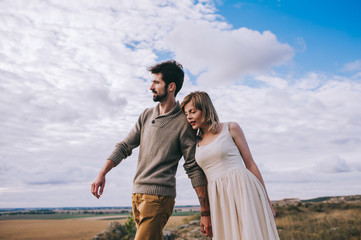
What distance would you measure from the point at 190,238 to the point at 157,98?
32.9 ft

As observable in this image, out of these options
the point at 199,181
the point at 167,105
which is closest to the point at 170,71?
the point at 167,105

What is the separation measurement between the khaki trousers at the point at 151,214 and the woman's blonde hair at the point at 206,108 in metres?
0.97

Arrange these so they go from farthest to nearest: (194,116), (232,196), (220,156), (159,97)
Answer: (159,97), (194,116), (220,156), (232,196)

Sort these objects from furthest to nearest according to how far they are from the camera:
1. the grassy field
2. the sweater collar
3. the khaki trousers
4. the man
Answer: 1. the grassy field
2. the sweater collar
3. the man
4. the khaki trousers

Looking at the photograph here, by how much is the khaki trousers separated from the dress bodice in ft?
1.87

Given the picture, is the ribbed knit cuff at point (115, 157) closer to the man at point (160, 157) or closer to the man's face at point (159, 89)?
the man at point (160, 157)

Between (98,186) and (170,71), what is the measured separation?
1660 millimetres

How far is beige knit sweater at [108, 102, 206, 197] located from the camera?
312 centimetres

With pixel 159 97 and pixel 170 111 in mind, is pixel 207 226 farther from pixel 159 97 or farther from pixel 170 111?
pixel 159 97

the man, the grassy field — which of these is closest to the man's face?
the man

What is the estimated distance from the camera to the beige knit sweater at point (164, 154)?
3.12 m

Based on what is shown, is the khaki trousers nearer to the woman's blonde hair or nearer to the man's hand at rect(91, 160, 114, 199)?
the man's hand at rect(91, 160, 114, 199)

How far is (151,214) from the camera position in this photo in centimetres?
293

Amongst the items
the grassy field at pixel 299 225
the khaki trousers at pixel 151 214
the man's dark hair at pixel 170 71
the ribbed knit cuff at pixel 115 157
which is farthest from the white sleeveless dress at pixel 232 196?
the grassy field at pixel 299 225
